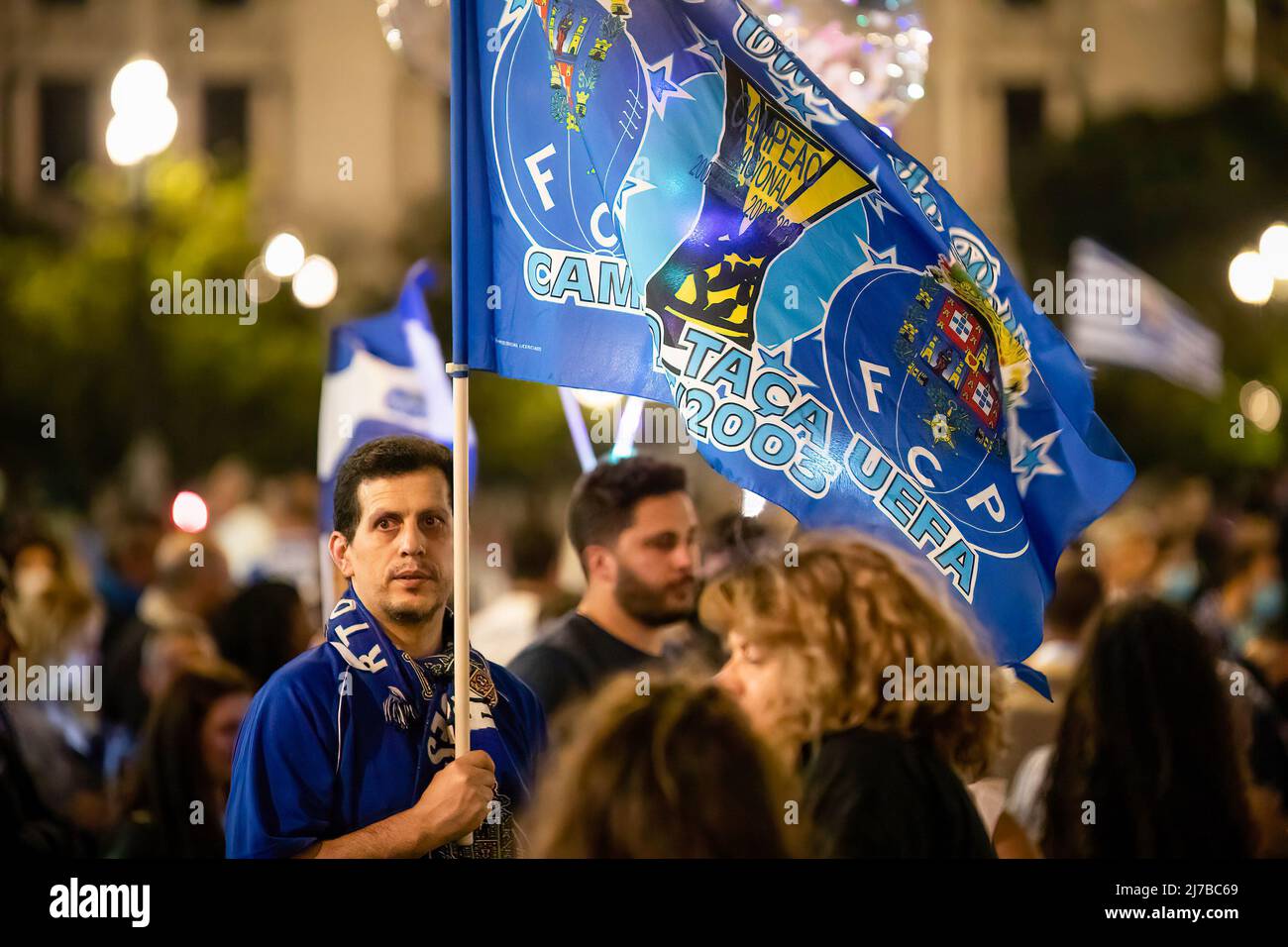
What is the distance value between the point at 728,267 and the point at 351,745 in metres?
1.65

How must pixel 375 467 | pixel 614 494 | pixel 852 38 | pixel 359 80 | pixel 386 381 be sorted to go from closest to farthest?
pixel 375 467, pixel 614 494, pixel 852 38, pixel 386 381, pixel 359 80

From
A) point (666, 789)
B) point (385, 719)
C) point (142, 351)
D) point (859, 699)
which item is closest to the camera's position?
point (666, 789)

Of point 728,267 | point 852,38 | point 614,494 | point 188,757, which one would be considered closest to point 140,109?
point 852,38

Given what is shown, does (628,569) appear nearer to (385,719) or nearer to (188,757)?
(188,757)

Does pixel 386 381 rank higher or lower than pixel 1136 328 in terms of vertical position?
lower

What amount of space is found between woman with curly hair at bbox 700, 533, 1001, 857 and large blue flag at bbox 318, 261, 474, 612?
2.22 m

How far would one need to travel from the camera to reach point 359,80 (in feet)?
136

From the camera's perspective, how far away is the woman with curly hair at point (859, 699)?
4953 millimetres

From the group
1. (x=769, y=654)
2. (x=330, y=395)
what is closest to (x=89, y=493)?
(x=330, y=395)

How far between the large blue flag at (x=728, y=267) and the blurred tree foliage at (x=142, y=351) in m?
25.1

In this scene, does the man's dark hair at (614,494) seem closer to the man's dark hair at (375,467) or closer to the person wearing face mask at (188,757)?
the person wearing face mask at (188,757)

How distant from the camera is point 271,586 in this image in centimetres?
720

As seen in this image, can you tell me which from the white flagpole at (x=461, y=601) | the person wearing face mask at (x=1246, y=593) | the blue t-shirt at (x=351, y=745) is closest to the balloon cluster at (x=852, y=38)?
the white flagpole at (x=461, y=601)
